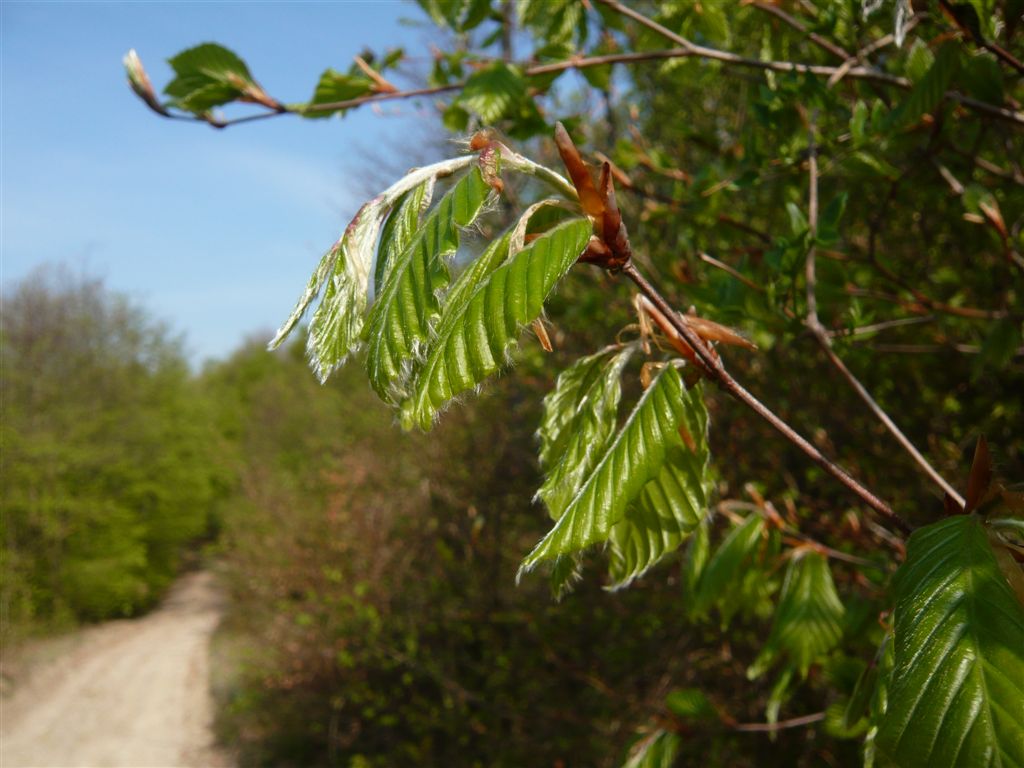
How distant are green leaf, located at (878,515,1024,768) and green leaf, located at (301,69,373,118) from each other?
1.53 metres

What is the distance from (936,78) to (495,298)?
3.94ft

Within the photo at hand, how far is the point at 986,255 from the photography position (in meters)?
2.82

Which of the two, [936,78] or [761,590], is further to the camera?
[761,590]

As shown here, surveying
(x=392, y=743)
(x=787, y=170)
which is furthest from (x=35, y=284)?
(x=392, y=743)

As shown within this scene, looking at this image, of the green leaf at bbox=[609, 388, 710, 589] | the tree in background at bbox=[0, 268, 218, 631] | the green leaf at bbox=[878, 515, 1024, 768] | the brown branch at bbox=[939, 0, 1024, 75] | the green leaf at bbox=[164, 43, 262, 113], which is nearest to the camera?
the green leaf at bbox=[878, 515, 1024, 768]

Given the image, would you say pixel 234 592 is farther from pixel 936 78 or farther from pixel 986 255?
pixel 936 78

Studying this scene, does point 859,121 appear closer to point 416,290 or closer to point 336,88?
point 336,88

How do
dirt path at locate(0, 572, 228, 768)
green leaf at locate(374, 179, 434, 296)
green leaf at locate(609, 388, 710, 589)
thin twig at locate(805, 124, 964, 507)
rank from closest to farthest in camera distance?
green leaf at locate(374, 179, 434, 296) < green leaf at locate(609, 388, 710, 589) < thin twig at locate(805, 124, 964, 507) < dirt path at locate(0, 572, 228, 768)

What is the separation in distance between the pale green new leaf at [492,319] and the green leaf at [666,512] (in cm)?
33

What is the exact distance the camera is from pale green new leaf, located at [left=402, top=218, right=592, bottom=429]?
528 millimetres

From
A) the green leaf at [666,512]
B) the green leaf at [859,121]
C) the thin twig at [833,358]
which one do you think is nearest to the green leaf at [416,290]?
the green leaf at [666,512]

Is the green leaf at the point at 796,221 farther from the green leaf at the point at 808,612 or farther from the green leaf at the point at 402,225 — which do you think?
the green leaf at the point at 402,225

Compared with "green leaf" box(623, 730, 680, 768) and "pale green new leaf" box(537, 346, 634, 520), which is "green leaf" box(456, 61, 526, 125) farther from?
"green leaf" box(623, 730, 680, 768)

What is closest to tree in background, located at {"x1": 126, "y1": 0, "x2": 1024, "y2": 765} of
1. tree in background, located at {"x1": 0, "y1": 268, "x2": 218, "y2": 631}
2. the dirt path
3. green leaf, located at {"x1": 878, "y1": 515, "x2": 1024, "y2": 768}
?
green leaf, located at {"x1": 878, "y1": 515, "x2": 1024, "y2": 768}
